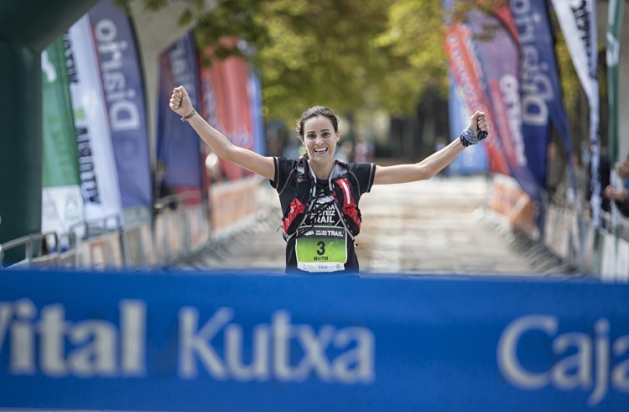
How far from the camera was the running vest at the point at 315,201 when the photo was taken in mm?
5012

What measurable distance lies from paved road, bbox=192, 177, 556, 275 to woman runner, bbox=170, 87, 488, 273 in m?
5.30

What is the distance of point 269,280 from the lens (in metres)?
3.87

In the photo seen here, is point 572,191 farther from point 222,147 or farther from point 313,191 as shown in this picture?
point 222,147

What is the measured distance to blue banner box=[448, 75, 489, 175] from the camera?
24.9m

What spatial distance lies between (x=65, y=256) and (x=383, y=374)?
5715 mm

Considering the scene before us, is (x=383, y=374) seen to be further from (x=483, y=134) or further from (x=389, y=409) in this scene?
(x=483, y=134)

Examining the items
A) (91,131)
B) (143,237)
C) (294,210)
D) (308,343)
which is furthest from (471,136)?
(143,237)

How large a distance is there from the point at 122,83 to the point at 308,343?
372 inches

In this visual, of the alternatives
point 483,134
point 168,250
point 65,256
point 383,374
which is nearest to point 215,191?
point 168,250

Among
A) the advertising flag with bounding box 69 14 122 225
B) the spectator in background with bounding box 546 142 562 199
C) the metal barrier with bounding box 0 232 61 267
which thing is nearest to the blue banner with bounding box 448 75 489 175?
the spectator in background with bounding box 546 142 562 199

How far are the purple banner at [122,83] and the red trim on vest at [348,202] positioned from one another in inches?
322

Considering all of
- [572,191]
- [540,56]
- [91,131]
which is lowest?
[572,191]

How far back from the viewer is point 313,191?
5.05m

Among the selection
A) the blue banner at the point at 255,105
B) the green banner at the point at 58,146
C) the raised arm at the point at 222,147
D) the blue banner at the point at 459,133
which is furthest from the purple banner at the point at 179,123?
the raised arm at the point at 222,147
